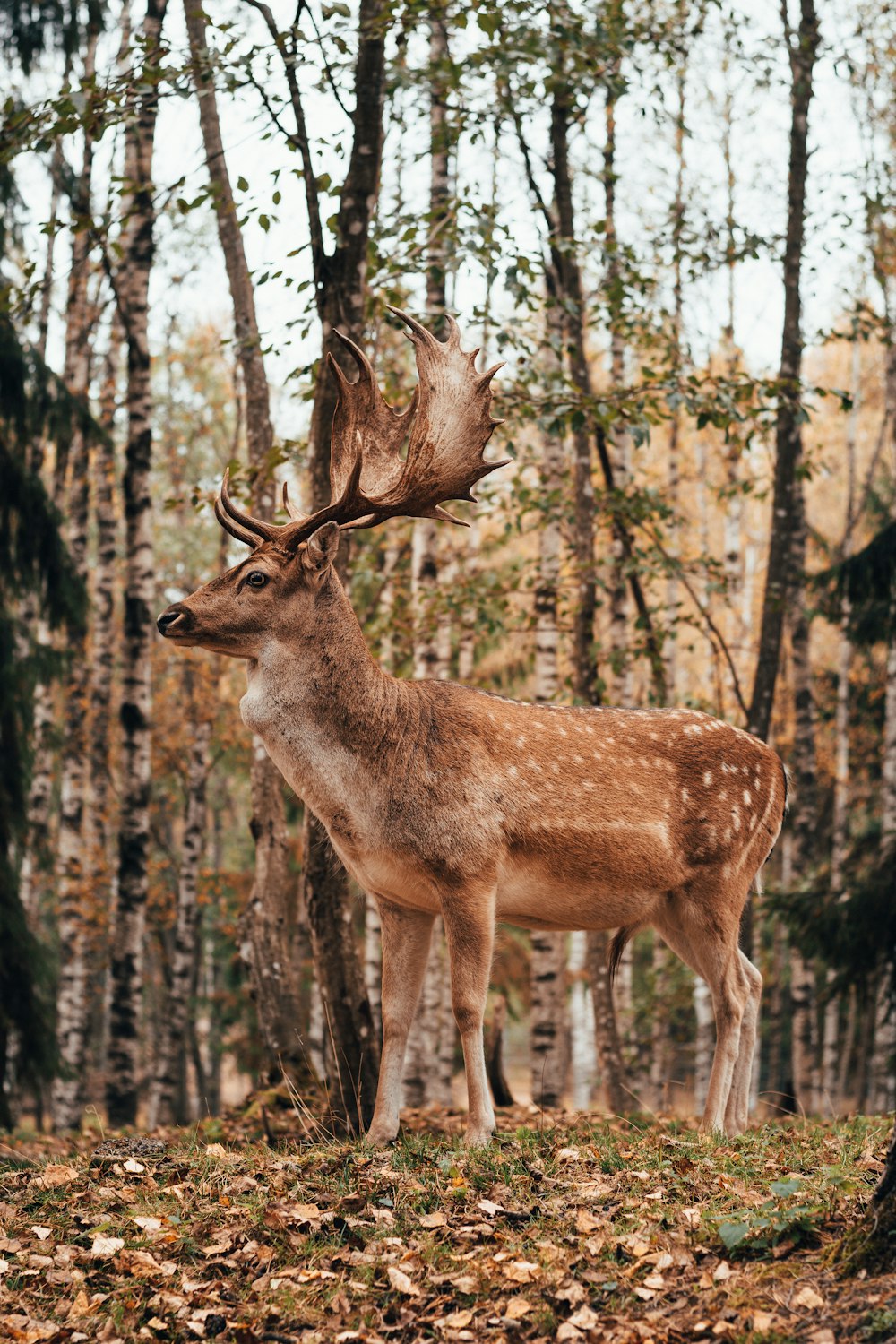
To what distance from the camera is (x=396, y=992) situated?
7266 mm

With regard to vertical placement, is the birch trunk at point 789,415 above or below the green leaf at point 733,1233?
above

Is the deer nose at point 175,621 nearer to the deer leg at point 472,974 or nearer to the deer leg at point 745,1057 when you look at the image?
the deer leg at point 472,974

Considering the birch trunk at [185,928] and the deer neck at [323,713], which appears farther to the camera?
the birch trunk at [185,928]

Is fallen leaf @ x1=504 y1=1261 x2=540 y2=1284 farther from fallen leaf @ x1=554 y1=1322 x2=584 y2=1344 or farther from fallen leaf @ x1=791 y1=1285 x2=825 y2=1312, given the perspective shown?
fallen leaf @ x1=791 y1=1285 x2=825 y2=1312

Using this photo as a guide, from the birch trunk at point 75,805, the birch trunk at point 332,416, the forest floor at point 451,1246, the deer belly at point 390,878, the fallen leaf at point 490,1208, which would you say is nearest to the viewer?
the forest floor at point 451,1246

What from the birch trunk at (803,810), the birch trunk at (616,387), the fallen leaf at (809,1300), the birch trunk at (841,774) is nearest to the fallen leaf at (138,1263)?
the fallen leaf at (809,1300)

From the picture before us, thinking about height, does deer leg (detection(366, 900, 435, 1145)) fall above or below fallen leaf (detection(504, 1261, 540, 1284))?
above

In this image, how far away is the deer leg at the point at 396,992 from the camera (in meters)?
7.13

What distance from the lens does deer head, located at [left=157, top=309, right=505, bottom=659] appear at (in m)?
7.05

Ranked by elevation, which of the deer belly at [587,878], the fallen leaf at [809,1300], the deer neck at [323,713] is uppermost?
the deer neck at [323,713]

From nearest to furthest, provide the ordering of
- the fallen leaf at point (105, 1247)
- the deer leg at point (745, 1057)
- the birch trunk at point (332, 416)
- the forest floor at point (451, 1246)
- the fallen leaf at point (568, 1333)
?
the fallen leaf at point (568, 1333) → the forest floor at point (451, 1246) → the fallen leaf at point (105, 1247) → the deer leg at point (745, 1057) → the birch trunk at point (332, 416)

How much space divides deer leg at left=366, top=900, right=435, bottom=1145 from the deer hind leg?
1636 millimetres

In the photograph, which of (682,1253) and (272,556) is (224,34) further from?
(682,1253)

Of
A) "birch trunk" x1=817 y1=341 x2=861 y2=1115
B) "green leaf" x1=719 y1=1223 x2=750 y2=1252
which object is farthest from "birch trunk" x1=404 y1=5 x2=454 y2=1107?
"birch trunk" x1=817 y1=341 x2=861 y2=1115
